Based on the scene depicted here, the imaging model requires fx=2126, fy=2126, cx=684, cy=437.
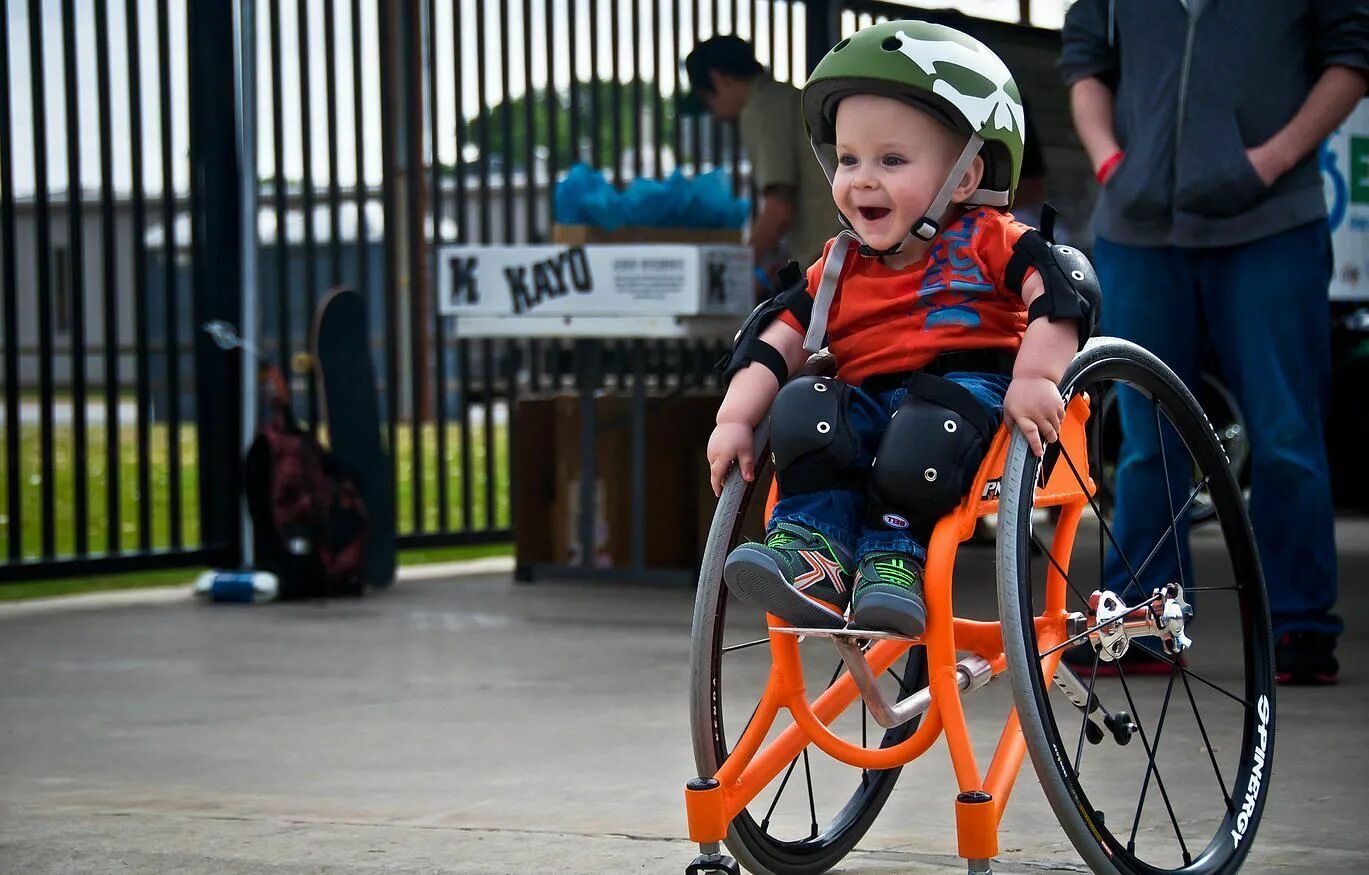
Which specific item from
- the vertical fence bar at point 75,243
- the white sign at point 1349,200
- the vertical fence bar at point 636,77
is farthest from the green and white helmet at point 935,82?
the vertical fence bar at point 636,77

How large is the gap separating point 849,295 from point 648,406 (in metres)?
4.13

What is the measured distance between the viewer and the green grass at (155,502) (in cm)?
789

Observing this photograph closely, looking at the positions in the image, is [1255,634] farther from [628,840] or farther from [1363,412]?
[1363,412]

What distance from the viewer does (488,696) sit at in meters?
4.94

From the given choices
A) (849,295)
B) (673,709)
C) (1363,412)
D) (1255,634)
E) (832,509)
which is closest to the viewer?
(832,509)

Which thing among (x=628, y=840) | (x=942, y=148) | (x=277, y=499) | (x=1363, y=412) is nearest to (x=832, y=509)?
(x=942, y=148)

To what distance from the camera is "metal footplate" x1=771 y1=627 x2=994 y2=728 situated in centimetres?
272

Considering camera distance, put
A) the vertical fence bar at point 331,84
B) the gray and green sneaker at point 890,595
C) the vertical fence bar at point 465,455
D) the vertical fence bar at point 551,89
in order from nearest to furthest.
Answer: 1. the gray and green sneaker at point 890,595
2. the vertical fence bar at point 331,84
3. the vertical fence bar at point 551,89
4. the vertical fence bar at point 465,455

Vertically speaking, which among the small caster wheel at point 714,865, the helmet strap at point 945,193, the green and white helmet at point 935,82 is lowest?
the small caster wheel at point 714,865

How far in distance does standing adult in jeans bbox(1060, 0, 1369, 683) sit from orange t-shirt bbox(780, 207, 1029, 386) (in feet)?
5.84

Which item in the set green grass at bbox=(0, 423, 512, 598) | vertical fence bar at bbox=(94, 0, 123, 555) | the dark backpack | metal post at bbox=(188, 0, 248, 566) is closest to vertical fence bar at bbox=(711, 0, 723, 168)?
green grass at bbox=(0, 423, 512, 598)

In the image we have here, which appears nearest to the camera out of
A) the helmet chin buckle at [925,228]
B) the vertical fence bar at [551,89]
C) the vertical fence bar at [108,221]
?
the helmet chin buckle at [925,228]

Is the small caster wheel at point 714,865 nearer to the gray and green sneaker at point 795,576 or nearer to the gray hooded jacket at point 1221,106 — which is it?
the gray and green sneaker at point 795,576

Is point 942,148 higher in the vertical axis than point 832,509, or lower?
higher
